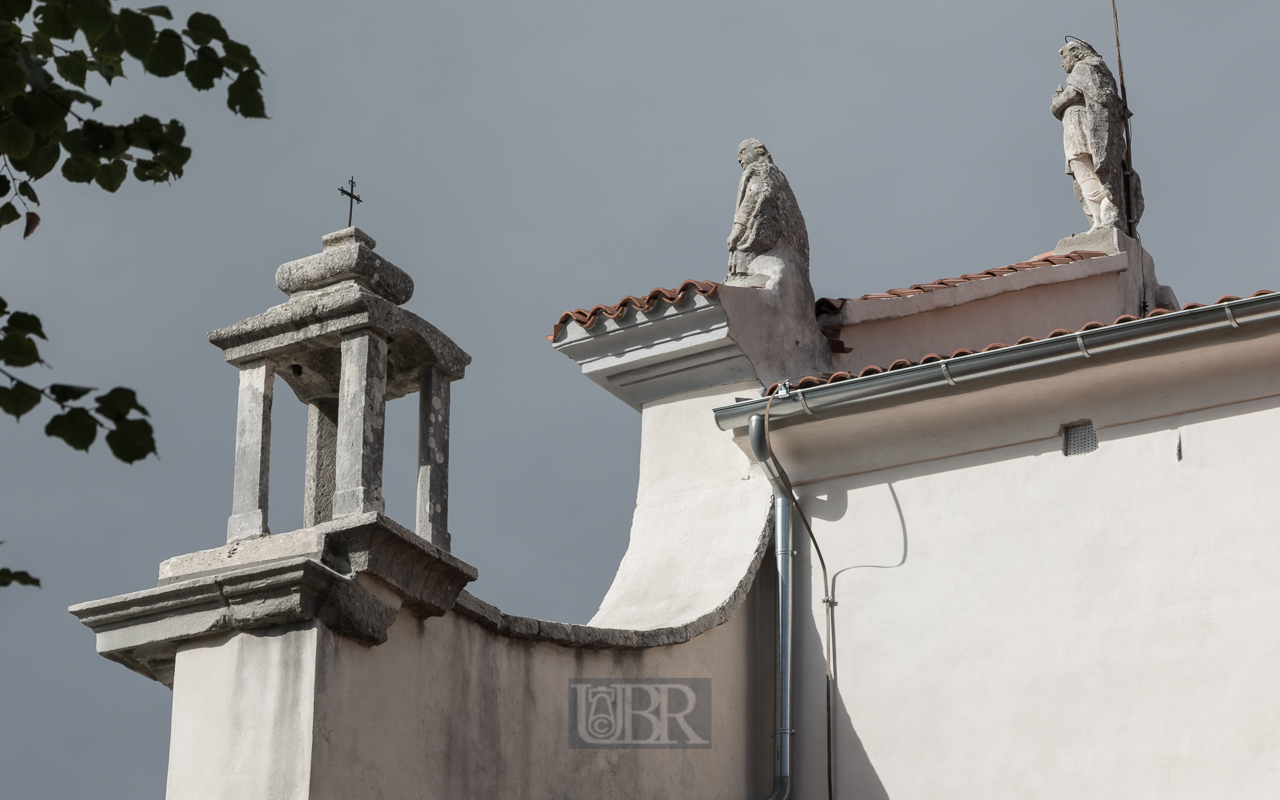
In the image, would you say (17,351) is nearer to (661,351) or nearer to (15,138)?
(15,138)

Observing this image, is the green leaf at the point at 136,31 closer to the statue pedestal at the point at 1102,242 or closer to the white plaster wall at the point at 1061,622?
the white plaster wall at the point at 1061,622

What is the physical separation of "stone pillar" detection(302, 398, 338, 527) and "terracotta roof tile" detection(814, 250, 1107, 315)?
13.2ft

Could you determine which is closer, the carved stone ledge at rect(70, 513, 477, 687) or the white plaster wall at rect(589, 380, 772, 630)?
the carved stone ledge at rect(70, 513, 477, 687)

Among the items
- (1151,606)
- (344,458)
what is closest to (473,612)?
(344,458)

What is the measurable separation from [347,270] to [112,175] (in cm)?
270

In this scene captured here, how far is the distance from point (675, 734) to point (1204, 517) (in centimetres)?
271

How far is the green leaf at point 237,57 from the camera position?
393 cm

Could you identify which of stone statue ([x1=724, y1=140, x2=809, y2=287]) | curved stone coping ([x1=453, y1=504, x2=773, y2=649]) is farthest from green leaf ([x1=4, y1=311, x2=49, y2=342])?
stone statue ([x1=724, y1=140, x2=809, y2=287])

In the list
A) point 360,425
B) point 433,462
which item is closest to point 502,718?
point 433,462

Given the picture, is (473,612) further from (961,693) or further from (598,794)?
(961,693)

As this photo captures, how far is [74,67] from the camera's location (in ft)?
14.1

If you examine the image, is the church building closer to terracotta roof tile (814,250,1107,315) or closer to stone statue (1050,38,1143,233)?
terracotta roof tile (814,250,1107,315)

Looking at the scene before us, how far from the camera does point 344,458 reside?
677 centimetres

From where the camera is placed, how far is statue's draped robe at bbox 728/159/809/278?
1025 cm
